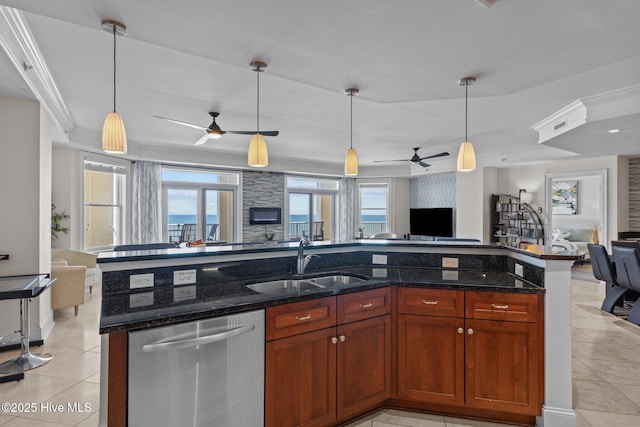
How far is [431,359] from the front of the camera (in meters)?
2.27

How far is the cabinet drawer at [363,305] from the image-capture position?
212 centimetres

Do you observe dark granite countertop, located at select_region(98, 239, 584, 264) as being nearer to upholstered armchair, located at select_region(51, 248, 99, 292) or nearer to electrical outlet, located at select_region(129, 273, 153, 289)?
electrical outlet, located at select_region(129, 273, 153, 289)

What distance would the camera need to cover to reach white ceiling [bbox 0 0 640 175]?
6.18ft

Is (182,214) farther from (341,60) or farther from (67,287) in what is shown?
(341,60)

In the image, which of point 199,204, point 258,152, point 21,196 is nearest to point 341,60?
point 258,152

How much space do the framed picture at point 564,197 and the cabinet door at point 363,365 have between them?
7.94 m

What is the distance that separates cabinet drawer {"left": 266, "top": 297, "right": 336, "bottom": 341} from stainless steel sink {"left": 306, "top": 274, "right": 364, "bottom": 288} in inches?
19.2

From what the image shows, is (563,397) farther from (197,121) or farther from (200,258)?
(197,121)

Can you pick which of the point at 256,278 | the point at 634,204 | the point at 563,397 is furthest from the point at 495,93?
the point at 634,204

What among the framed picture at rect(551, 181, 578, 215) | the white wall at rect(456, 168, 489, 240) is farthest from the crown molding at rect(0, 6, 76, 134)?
the framed picture at rect(551, 181, 578, 215)

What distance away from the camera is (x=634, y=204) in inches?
283

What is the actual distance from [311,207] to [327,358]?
763 cm

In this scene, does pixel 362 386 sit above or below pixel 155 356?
below

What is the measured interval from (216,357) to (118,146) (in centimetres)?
149
